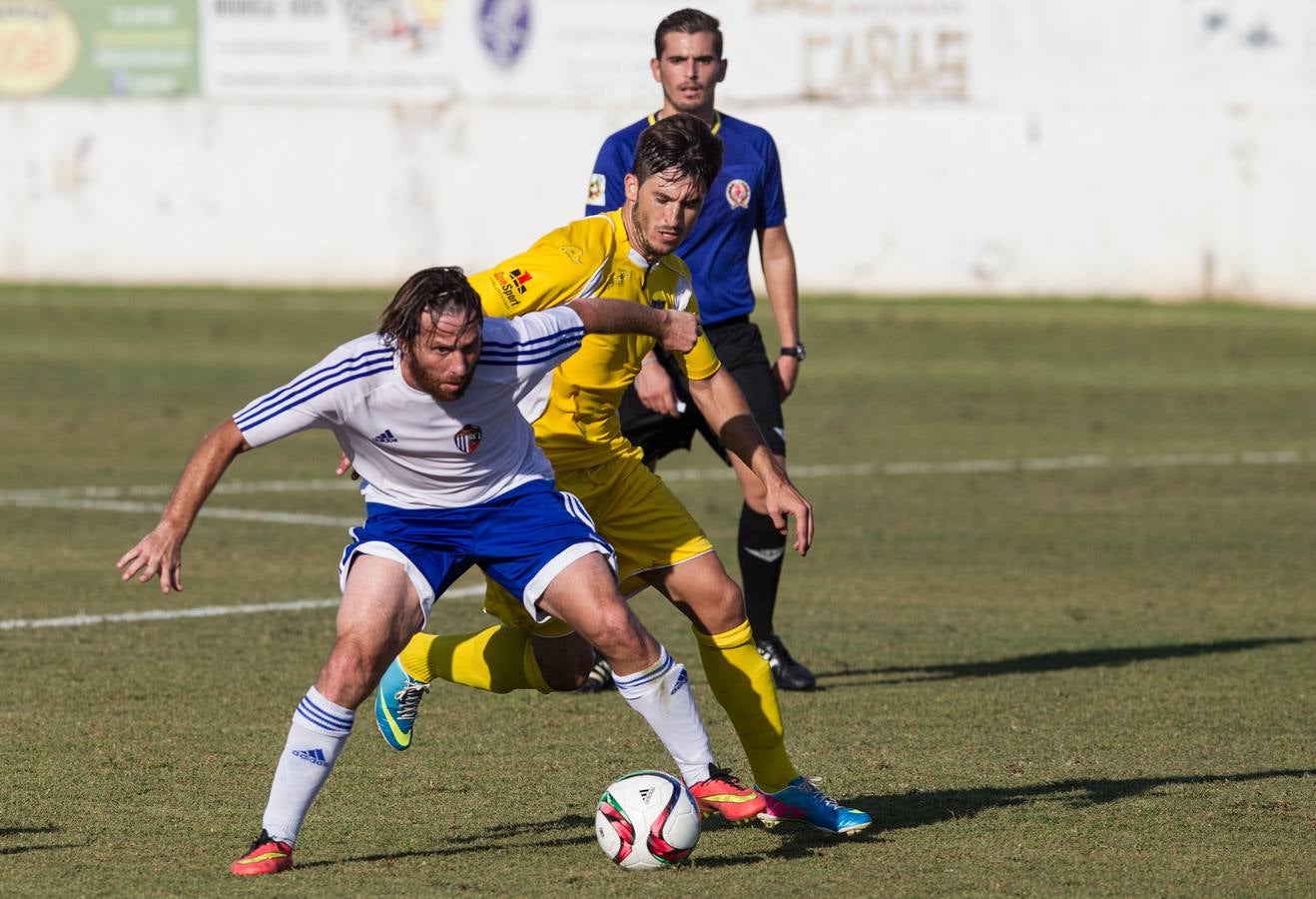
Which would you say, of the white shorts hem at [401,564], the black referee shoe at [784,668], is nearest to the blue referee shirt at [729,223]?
the black referee shoe at [784,668]

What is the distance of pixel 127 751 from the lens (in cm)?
706

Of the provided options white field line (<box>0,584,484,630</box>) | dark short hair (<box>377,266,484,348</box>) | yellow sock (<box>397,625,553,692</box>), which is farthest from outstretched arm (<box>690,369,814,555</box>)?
white field line (<box>0,584,484,630</box>)

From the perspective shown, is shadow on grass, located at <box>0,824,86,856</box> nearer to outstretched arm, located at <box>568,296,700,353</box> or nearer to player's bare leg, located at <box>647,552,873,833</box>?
player's bare leg, located at <box>647,552,873,833</box>

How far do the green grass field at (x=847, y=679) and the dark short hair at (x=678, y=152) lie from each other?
6.31ft

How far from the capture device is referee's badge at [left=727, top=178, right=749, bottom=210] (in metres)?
8.48

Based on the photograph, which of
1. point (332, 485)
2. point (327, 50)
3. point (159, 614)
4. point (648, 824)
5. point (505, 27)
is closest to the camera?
point (648, 824)

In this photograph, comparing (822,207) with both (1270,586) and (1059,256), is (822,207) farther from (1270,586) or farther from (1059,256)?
(1270,586)

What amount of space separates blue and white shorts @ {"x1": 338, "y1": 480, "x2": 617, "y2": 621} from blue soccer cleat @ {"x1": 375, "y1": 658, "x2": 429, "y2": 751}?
1033 millimetres

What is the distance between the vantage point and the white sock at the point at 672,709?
586 centimetres

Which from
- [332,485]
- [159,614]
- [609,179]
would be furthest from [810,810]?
[332,485]

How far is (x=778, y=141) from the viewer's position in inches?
1062

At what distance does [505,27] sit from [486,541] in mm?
22833

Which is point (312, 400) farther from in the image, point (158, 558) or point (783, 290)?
point (783, 290)

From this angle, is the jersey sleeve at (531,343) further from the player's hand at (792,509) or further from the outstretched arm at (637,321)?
the player's hand at (792,509)
